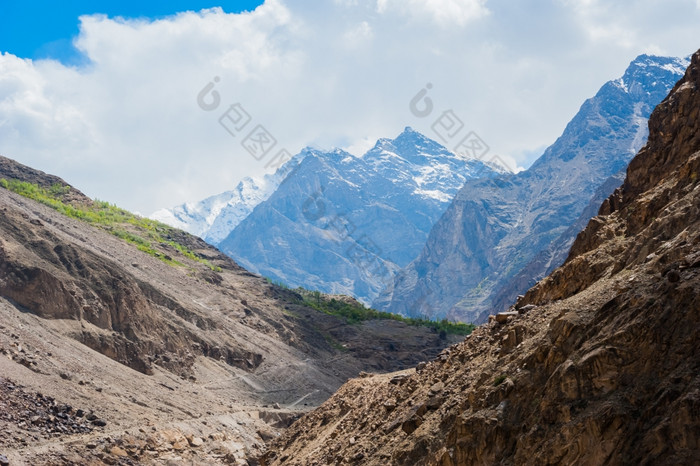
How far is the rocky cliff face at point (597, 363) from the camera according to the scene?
43.3 ft

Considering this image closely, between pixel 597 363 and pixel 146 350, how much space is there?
174 feet

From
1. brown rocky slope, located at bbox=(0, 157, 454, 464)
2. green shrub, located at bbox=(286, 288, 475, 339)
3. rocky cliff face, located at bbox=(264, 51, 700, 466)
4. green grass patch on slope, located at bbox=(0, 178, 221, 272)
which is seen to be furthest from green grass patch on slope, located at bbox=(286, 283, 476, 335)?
rocky cliff face, located at bbox=(264, 51, 700, 466)

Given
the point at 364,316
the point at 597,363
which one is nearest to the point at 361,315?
the point at 364,316

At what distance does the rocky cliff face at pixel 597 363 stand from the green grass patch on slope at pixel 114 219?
7422cm

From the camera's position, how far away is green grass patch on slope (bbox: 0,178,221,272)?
94062mm

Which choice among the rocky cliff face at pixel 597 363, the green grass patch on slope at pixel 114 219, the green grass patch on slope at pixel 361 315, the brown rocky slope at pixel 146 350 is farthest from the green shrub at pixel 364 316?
the rocky cliff face at pixel 597 363

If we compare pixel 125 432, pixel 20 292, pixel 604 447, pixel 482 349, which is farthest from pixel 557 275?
pixel 20 292

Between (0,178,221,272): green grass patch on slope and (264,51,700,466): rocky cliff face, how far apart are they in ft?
243

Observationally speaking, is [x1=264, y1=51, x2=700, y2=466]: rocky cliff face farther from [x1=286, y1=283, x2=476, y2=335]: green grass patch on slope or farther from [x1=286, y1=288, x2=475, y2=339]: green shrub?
[x1=286, y1=283, x2=476, y2=335]: green grass patch on slope

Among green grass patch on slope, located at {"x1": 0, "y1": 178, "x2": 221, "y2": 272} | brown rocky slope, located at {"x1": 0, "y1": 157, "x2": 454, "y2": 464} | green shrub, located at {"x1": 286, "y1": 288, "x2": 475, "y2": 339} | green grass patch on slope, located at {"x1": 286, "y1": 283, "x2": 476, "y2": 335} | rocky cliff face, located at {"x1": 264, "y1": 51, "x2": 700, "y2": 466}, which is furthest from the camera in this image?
green grass patch on slope, located at {"x1": 286, "y1": 283, "x2": 476, "y2": 335}

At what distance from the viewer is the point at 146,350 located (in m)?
62.8

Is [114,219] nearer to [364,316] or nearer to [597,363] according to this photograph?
[364,316]

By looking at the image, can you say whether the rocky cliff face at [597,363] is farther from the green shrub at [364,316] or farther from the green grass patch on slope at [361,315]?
the green grass patch on slope at [361,315]

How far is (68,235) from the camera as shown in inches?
3034
